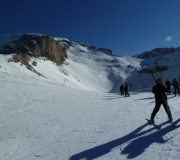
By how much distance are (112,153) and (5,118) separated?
289 inches

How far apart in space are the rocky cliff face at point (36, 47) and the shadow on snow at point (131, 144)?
90711mm

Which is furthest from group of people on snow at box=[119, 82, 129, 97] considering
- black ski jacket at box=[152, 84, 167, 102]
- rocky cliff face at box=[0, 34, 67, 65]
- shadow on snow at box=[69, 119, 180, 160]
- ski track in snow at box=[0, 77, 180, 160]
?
rocky cliff face at box=[0, 34, 67, 65]

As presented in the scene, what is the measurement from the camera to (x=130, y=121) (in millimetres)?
9930

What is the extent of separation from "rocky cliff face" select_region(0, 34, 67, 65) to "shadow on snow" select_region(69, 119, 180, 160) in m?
90.7

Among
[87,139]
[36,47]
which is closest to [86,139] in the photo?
[87,139]

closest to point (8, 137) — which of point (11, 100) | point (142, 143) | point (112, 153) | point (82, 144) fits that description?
point (82, 144)

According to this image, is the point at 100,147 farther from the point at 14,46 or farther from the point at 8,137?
the point at 14,46

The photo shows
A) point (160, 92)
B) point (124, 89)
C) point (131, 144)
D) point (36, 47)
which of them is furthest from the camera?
point (36, 47)

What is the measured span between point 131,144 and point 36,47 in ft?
329

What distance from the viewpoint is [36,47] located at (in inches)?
4045

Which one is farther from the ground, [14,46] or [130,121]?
[14,46]

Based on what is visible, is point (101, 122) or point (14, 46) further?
point (14, 46)

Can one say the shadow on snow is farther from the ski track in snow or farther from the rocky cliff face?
the rocky cliff face

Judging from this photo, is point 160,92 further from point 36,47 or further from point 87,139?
point 36,47
